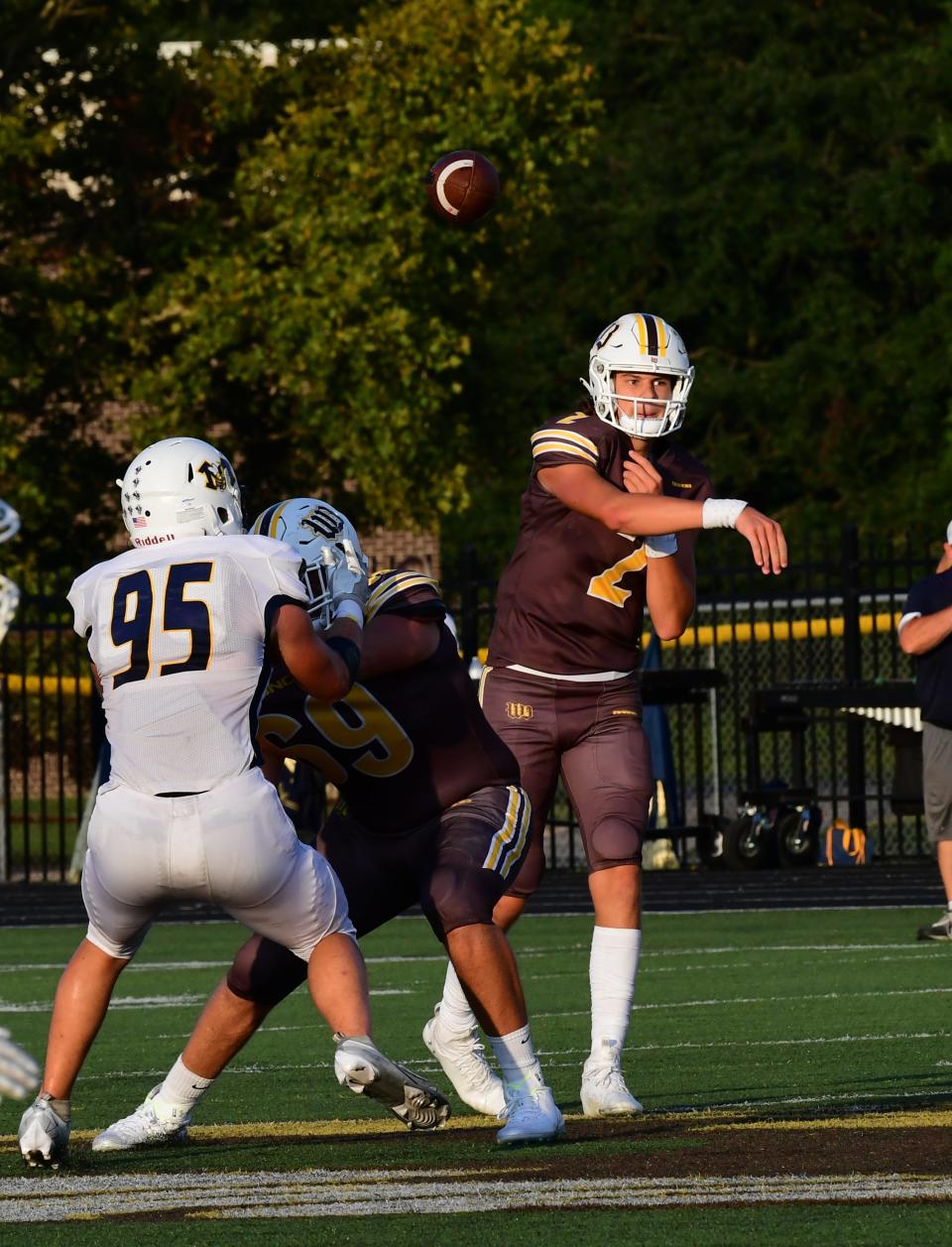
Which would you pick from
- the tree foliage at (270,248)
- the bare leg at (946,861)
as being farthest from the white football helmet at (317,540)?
the tree foliage at (270,248)

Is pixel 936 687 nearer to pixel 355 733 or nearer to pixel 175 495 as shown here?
pixel 355 733

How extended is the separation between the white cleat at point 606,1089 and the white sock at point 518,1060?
1.83ft

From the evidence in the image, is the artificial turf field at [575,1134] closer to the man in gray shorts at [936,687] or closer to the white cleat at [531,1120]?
the white cleat at [531,1120]

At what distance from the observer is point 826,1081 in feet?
23.8

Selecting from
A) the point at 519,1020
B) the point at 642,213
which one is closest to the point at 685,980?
the point at 519,1020

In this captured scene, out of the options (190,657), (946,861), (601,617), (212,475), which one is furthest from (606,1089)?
(946,861)

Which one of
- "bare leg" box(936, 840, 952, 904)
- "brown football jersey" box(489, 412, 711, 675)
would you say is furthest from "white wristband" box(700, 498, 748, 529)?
"bare leg" box(936, 840, 952, 904)

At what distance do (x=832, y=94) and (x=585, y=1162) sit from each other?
109 feet

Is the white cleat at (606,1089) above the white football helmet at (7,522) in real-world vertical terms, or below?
below

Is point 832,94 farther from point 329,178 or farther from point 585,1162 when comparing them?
point 585,1162

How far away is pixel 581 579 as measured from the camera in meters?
7.34

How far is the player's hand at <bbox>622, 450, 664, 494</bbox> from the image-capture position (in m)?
6.98

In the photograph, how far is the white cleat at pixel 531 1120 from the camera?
6031mm

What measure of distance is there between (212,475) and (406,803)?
100cm
